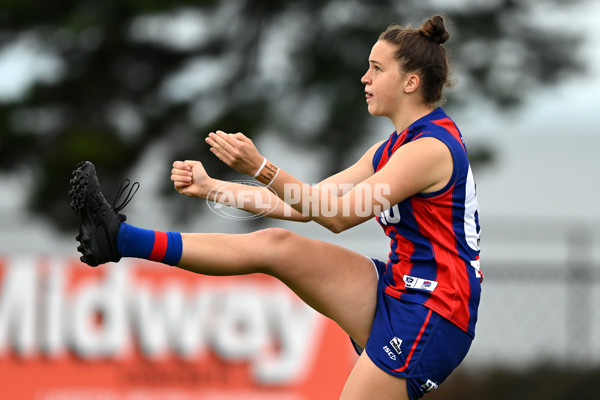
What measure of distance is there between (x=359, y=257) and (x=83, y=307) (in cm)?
316

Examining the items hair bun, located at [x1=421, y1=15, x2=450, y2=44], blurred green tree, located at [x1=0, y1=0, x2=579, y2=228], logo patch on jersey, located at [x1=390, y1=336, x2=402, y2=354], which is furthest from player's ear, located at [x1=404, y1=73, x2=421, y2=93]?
blurred green tree, located at [x1=0, y1=0, x2=579, y2=228]

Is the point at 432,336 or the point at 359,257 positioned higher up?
the point at 359,257

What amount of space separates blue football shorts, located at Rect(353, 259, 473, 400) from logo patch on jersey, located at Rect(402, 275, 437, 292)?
62 millimetres

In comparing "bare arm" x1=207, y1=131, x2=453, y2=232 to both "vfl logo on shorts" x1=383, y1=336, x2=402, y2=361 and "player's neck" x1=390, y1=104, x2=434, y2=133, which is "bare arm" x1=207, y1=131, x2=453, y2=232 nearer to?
"player's neck" x1=390, y1=104, x2=434, y2=133

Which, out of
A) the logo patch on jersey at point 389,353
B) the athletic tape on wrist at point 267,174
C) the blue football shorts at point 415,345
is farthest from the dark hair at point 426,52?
the logo patch on jersey at point 389,353

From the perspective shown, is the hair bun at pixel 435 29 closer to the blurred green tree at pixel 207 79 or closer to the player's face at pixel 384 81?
the player's face at pixel 384 81

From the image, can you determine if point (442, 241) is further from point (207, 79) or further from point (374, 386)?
point (207, 79)

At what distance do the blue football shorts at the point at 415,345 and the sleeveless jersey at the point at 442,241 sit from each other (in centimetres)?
4

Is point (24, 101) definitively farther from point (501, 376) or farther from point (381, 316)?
point (381, 316)

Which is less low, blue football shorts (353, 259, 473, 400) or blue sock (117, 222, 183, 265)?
blue sock (117, 222, 183, 265)

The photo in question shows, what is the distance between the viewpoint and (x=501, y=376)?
273 inches

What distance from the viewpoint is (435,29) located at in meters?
3.27

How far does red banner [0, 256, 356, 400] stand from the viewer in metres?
5.95

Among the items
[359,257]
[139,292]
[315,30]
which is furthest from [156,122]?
[359,257]
